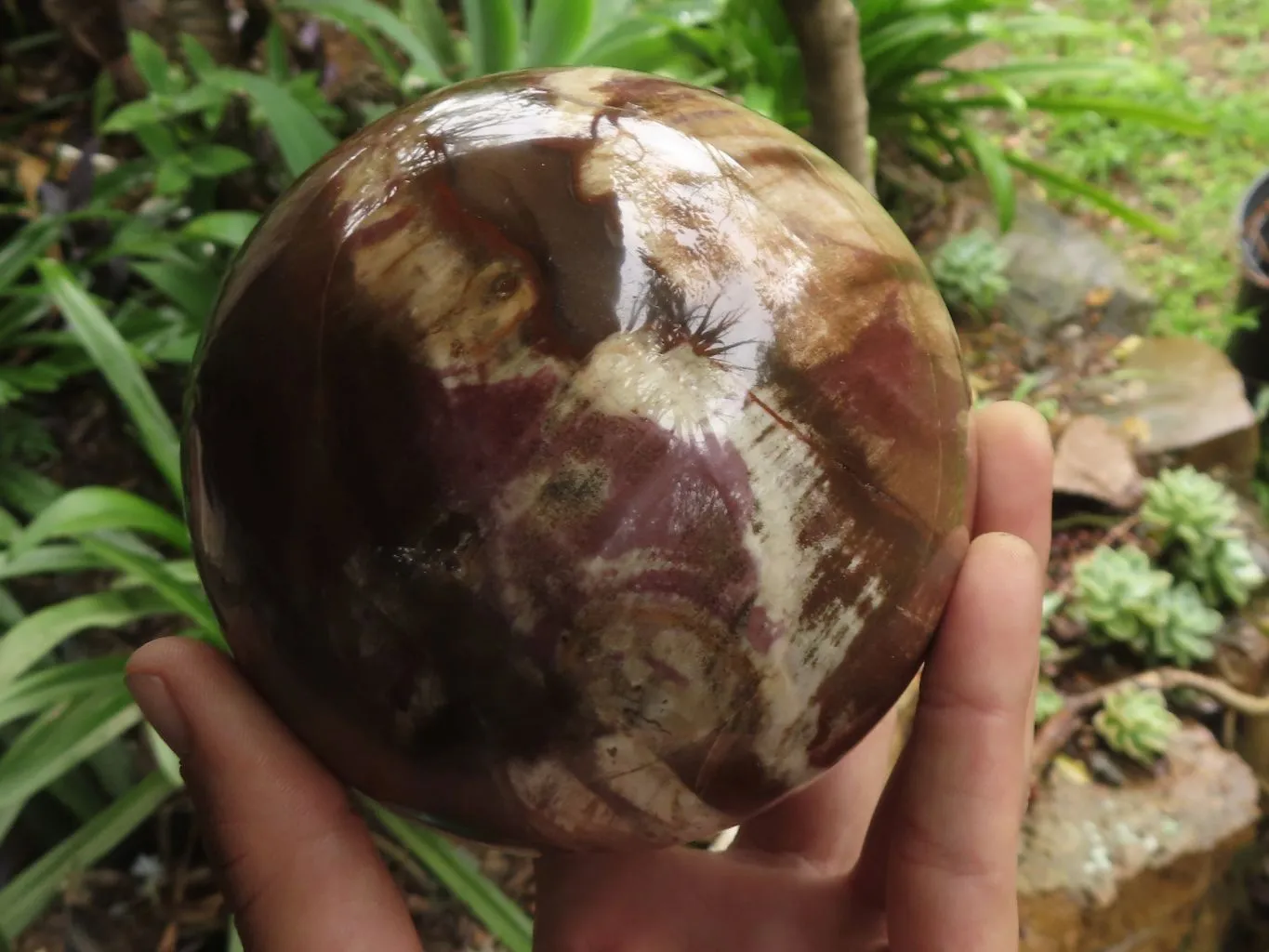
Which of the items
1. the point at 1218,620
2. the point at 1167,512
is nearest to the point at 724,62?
the point at 1167,512

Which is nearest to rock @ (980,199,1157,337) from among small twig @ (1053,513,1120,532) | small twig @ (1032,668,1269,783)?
small twig @ (1053,513,1120,532)

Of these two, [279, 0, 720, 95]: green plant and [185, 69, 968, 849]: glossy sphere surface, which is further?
[279, 0, 720, 95]: green plant

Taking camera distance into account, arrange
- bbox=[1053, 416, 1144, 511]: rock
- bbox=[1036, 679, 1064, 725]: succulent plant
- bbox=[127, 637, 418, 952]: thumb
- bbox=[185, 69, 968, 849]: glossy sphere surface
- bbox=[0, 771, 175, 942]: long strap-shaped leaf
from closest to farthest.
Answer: bbox=[185, 69, 968, 849]: glossy sphere surface < bbox=[127, 637, 418, 952]: thumb < bbox=[0, 771, 175, 942]: long strap-shaped leaf < bbox=[1036, 679, 1064, 725]: succulent plant < bbox=[1053, 416, 1144, 511]: rock

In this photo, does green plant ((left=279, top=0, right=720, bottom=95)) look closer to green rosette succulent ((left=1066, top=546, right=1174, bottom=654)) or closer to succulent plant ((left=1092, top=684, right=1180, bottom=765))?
green rosette succulent ((left=1066, top=546, right=1174, bottom=654))

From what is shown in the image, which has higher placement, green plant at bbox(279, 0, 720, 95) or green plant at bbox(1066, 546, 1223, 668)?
green plant at bbox(279, 0, 720, 95)

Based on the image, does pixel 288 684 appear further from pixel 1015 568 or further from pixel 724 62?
pixel 724 62

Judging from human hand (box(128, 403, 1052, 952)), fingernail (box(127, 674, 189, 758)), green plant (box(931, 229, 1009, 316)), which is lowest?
green plant (box(931, 229, 1009, 316))
